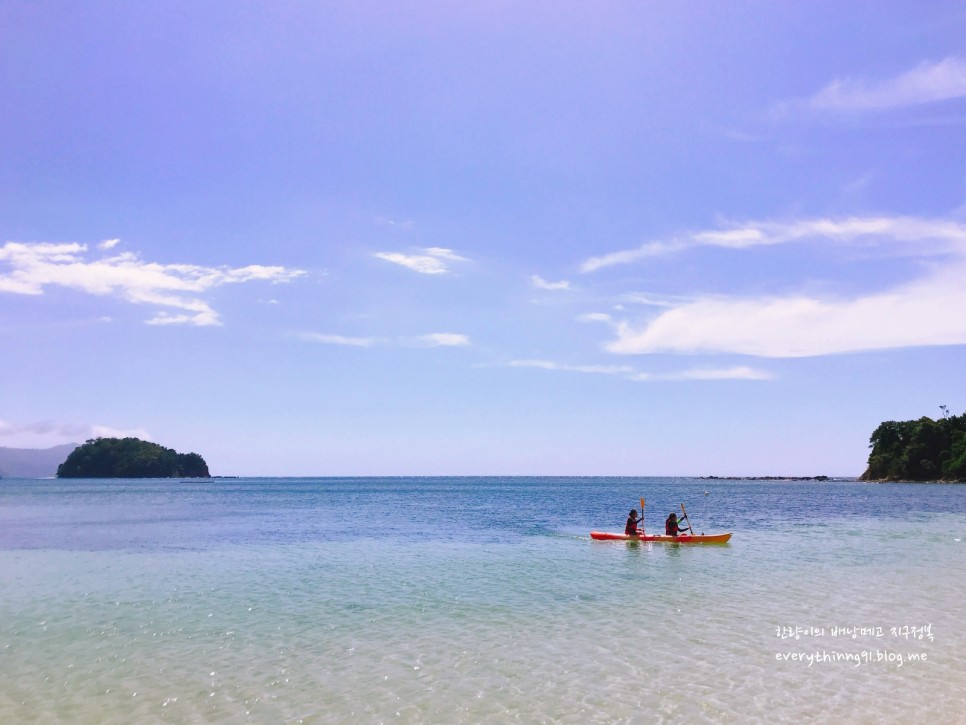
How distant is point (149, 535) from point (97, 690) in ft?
99.3

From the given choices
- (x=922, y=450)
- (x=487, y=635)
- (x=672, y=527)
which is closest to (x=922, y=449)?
(x=922, y=450)

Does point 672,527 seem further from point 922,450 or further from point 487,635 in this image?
point 922,450

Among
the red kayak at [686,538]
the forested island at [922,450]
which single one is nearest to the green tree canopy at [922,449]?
the forested island at [922,450]

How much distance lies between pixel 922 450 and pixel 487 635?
159299mm

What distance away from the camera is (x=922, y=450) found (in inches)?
5595

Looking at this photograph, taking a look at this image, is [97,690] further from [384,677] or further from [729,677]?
[729,677]

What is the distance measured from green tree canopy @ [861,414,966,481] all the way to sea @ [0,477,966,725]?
129m

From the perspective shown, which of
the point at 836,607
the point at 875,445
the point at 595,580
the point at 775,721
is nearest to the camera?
the point at 775,721

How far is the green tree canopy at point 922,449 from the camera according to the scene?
133625mm

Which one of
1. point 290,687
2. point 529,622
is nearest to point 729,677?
point 529,622

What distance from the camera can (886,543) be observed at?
31.3 m

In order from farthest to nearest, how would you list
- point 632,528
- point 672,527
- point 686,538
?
point 632,528 < point 672,527 < point 686,538

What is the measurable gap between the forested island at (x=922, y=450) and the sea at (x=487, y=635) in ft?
424

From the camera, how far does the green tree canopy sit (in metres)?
134
